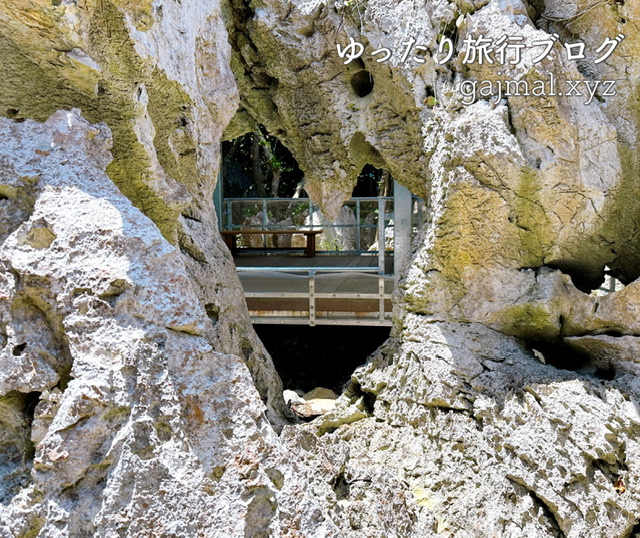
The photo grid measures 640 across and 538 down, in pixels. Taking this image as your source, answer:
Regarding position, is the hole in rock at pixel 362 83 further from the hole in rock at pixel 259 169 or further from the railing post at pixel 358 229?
the hole in rock at pixel 259 169

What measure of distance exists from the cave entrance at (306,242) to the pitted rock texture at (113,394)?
4.16 m

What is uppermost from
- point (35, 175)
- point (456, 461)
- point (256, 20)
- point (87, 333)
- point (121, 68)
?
point (256, 20)

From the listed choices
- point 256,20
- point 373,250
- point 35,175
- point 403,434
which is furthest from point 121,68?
point 373,250

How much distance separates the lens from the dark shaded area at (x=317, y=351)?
28.0 ft

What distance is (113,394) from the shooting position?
2.18 m

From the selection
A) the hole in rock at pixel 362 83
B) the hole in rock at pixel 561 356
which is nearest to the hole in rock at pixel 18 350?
the hole in rock at pixel 561 356

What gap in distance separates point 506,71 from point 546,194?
1000mm

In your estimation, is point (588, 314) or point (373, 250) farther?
point (373, 250)

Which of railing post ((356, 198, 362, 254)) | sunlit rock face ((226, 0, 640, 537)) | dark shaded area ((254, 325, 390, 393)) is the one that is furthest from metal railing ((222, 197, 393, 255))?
sunlit rock face ((226, 0, 640, 537))

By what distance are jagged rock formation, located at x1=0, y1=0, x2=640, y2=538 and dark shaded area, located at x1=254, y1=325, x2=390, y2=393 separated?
279 centimetres

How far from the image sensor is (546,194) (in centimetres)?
457

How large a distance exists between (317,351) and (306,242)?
7.87 ft

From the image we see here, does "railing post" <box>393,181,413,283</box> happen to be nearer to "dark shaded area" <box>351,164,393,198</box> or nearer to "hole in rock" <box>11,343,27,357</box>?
"hole in rock" <box>11,343,27,357</box>

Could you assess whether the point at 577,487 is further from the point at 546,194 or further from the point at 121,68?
the point at 121,68
